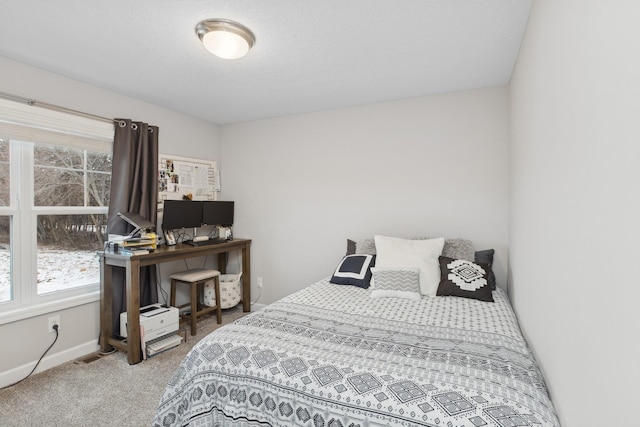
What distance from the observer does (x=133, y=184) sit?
3021 mm

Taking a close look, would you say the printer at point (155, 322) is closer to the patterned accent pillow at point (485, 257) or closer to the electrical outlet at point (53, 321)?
the electrical outlet at point (53, 321)

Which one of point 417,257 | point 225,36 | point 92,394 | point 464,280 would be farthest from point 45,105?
point 464,280

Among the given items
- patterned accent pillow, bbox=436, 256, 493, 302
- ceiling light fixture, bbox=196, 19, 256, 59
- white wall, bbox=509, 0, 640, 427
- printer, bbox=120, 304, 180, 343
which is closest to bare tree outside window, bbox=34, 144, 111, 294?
printer, bbox=120, 304, 180, 343

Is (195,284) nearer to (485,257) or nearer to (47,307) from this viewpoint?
(47,307)

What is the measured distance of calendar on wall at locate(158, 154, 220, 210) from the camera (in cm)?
343

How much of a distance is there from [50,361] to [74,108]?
2065 mm

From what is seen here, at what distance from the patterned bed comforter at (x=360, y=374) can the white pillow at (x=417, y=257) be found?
0.49 metres

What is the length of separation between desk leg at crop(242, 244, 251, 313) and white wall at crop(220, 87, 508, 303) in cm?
15

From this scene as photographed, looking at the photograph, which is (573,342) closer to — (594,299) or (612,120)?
(594,299)

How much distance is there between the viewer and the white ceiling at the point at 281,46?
1.72 meters

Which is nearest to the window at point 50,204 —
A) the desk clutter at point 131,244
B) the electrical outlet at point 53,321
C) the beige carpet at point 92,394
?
the electrical outlet at point 53,321

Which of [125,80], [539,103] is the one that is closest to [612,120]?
[539,103]

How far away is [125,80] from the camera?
2.67 meters

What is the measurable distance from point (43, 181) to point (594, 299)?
346 cm
